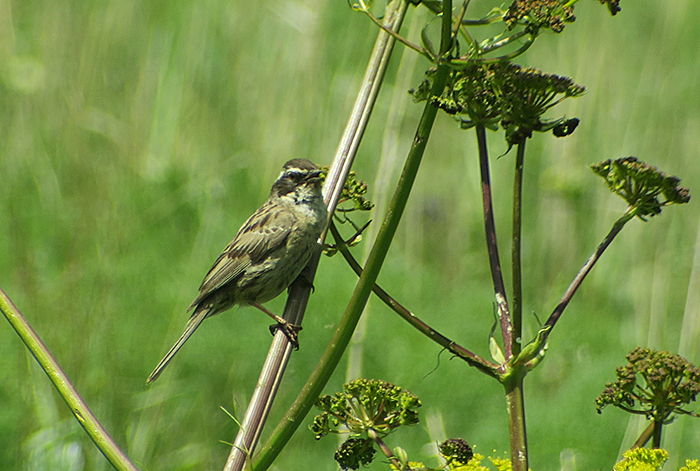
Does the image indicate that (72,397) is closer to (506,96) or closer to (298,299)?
(298,299)

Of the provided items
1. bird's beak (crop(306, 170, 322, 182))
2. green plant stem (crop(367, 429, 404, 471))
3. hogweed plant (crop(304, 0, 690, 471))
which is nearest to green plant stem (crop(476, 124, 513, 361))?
hogweed plant (crop(304, 0, 690, 471))

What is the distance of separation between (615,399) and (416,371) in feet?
7.84

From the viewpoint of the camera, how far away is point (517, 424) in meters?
1.93

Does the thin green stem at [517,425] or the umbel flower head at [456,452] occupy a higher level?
the thin green stem at [517,425]

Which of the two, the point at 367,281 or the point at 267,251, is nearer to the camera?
the point at 367,281

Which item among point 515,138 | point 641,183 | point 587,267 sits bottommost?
point 587,267

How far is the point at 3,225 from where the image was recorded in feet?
16.8

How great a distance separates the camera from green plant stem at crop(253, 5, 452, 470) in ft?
5.68

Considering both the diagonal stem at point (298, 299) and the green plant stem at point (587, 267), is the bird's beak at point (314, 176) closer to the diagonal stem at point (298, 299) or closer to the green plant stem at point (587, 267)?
the diagonal stem at point (298, 299)

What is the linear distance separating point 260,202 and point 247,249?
182 centimetres

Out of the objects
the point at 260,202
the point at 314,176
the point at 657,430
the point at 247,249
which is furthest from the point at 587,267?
the point at 260,202

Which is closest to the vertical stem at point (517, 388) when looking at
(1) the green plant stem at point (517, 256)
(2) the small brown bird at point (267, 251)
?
(1) the green plant stem at point (517, 256)

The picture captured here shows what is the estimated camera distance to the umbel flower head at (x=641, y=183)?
2.10 meters

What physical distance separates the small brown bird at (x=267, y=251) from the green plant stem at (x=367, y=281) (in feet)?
5.11
